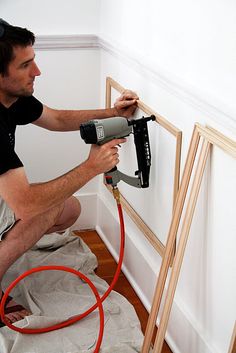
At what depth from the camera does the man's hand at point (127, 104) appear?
2320 millimetres

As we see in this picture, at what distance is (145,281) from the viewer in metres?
2.41

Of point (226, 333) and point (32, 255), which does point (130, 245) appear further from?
point (226, 333)

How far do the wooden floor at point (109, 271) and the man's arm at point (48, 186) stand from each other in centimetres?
61

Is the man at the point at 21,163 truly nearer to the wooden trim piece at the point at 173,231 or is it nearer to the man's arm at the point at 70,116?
the man's arm at the point at 70,116

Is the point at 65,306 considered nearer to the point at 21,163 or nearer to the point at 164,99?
the point at 21,163

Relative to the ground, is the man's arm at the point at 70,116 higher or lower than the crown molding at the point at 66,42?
lower

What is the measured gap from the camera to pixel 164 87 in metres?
2.06

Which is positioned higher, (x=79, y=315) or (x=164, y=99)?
(x=164, y=99)

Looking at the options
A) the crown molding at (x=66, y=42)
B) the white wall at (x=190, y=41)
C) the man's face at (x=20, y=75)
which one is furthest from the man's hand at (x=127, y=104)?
the crown molding at (x=66, y=42)

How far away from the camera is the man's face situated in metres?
2.04

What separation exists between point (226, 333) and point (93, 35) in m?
1.48

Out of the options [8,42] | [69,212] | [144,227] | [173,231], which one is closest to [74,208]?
[69,212]

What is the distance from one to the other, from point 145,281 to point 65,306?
0.33 m

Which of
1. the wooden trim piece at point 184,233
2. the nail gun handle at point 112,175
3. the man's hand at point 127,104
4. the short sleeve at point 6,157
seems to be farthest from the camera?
the man's hand at point 127,104
